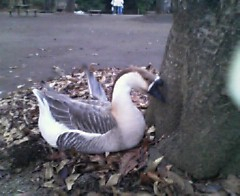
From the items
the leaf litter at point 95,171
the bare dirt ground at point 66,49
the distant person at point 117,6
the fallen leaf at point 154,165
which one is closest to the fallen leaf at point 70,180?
the leaf litter at point 95,171

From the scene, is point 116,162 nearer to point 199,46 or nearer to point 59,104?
point 59,104

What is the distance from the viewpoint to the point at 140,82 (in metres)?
3.49

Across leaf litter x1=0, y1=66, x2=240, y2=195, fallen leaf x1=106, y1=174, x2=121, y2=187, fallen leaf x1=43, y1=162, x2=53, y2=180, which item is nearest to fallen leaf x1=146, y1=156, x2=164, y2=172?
leaf litter x1=0, y1=66, x2=240, y2=195

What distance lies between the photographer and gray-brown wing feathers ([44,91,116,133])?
11.6ft

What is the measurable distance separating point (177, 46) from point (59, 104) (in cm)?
125

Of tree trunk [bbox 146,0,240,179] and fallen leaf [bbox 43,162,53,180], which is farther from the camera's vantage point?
fallen leaf [bbox 43,162,53,180]

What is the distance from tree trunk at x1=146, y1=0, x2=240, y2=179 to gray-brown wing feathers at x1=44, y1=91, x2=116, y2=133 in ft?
1.83

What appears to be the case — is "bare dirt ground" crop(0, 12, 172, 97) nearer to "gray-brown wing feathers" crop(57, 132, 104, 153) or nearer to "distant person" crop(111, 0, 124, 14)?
"gray-brown wing feathers" crop(57, 132, 104, 153)

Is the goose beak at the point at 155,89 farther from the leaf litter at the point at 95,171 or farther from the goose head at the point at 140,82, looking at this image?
the leaf litter at the point at 95,171

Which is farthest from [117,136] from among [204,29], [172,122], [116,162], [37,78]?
[37,78]

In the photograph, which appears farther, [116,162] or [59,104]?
[59,104]

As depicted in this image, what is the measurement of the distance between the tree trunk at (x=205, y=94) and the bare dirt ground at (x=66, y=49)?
4108 millimetres

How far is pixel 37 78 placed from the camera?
25.7ft

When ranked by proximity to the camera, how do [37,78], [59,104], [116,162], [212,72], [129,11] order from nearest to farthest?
[212,72] → [116,162] → [59,104] → [37,78] → [129,11]
